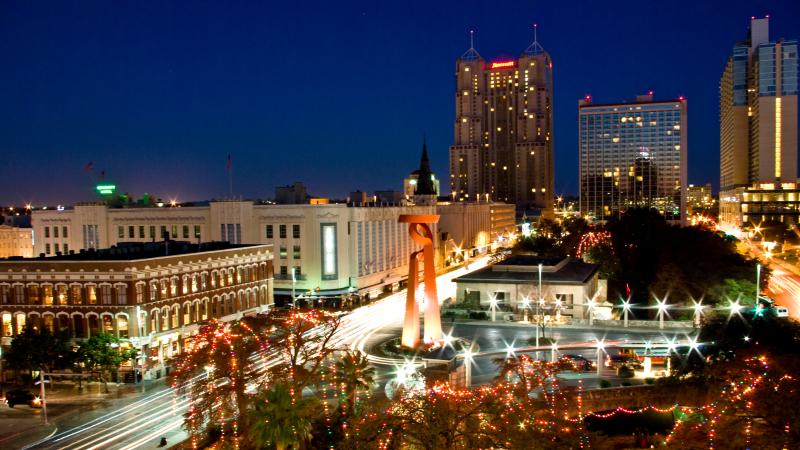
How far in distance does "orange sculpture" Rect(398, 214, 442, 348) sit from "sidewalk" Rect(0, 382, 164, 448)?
19390 millimetres

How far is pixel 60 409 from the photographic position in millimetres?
42844

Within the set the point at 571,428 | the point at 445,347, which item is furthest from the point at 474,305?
the point at 571,428

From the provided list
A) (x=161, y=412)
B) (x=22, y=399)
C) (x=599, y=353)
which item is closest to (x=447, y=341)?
(x=599, y=353)

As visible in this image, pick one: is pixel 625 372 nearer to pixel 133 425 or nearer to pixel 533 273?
pixel 133 425

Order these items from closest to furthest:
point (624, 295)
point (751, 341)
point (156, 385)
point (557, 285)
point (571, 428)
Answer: point (571, 428) → point (751, 341) → point (156, 385) → point (557, 285) → point (624, 295)

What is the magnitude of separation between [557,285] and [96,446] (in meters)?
47.6

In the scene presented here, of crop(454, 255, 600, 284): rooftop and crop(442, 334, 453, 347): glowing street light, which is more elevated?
crop(454, 255, 600, 284): rooftop

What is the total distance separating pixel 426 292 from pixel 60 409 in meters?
26.7

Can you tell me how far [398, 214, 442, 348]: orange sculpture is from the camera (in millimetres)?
51062

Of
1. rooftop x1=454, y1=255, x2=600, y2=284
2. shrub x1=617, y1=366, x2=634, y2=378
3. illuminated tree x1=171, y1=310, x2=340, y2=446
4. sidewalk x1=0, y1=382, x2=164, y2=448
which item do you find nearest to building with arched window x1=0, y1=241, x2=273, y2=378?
sidewalk x1=0, y1=382, x2=164, y2=448

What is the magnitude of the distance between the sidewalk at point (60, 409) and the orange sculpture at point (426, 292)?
63.6ft

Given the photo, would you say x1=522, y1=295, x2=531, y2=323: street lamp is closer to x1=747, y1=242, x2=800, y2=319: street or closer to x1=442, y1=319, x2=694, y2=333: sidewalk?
x1=442, y1=319, x2=694, y2=333: sidewalk

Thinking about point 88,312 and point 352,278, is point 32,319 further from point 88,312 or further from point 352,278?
point 352,278

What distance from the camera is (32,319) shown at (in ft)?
170
